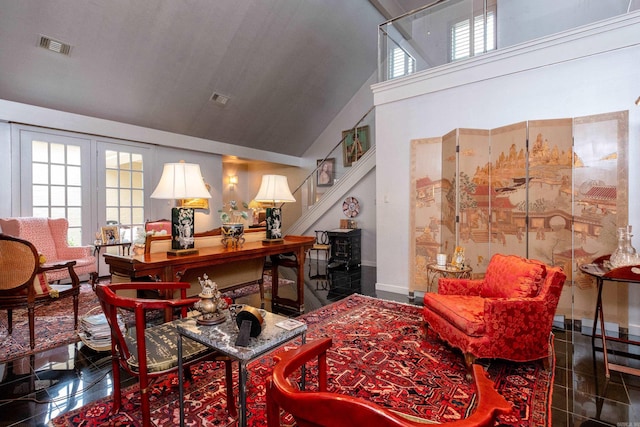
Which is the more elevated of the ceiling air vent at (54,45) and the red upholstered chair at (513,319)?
the ceiling air vent at (54,45)

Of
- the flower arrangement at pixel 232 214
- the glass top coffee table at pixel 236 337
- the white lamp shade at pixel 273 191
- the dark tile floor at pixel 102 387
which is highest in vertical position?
the white lamp shade at pixel 273 191

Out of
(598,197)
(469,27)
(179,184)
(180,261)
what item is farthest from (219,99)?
(598,197)

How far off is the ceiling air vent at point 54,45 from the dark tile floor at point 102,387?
14.5 ft

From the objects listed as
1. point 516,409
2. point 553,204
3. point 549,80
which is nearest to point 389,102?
point 549,80

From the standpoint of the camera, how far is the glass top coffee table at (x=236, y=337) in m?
1.42

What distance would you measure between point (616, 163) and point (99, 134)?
7793 millimetres

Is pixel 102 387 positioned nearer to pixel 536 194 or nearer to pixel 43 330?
pixel 43 330

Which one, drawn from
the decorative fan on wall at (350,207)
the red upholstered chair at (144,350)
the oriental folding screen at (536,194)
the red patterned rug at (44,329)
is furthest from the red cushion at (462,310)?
the decorative fan on wall at (350,207)

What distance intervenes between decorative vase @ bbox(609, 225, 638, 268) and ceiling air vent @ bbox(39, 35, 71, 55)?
7.38m

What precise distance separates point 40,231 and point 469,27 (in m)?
7.02

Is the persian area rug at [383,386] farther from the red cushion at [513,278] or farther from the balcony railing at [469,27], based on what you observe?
the balcony railing at [469,27]

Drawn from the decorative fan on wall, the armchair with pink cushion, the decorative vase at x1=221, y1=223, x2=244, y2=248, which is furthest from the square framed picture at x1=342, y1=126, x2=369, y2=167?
the armchair with pink cushion

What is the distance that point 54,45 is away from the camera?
4.76m

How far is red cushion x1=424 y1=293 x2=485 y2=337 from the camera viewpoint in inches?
96.8
